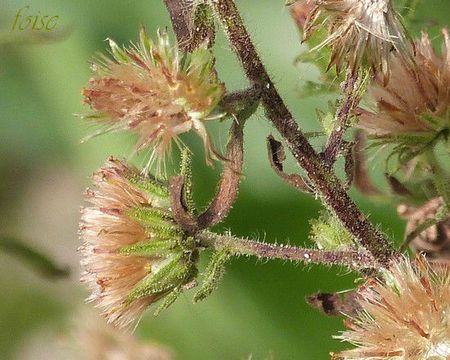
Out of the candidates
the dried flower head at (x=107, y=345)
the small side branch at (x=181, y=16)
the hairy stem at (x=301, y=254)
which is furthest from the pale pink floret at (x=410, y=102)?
the dried flower head at (x=107, y=345)

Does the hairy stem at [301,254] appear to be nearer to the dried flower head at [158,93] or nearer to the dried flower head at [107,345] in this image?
the dried flower head at [158,93]

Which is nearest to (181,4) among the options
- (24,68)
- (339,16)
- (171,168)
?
(339,16)

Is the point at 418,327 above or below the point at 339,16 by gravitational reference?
below

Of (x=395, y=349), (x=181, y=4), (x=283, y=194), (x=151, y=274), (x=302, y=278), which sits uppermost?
(x=181, y=4)

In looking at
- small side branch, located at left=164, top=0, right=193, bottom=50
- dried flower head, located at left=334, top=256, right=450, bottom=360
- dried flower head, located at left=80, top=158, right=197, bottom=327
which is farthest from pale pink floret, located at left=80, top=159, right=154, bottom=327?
dried flower head, located at left=334, top=256, right=450, bottom=360

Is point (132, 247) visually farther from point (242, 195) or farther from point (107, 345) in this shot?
point (242, 195)

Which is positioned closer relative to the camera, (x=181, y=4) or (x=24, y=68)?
(x=181, y=4)

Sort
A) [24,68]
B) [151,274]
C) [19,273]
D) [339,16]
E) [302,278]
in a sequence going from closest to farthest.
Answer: [339,16] < [151,274] < [302,278] < [24,68] < [19,273]

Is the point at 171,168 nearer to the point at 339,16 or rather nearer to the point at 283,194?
the point at 283,194
